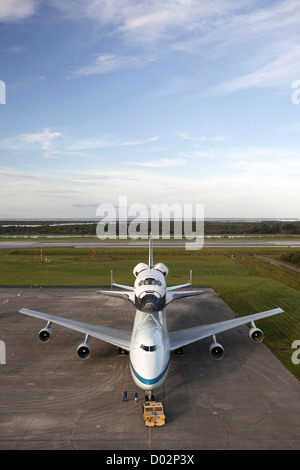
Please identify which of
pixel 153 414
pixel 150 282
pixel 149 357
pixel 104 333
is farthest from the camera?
pixel 104 333

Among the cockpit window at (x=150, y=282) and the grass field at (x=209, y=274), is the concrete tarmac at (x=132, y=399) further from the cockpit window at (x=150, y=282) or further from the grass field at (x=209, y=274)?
the cockpit window at (x=150, y=282)

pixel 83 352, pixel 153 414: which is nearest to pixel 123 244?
pixel 83 352

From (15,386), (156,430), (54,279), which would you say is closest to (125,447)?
(156,430)

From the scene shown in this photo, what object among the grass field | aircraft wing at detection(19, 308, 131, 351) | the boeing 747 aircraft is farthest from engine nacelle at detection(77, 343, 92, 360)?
the grass field

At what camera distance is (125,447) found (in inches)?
637

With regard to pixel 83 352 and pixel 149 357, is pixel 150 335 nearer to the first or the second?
pixel 149 357

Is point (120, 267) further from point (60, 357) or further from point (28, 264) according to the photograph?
point (60, 357)

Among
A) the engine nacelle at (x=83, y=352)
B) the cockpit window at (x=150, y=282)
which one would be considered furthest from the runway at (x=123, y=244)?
the cockpit window at (x=150, y=282)

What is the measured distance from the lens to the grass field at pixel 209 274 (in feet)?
120

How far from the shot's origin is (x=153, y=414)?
18.2 m

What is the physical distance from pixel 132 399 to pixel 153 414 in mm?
3050

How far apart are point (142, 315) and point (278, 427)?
10407 mm

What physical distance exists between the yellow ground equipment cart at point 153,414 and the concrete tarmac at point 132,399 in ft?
1.17

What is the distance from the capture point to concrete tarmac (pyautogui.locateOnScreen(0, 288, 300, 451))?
16.9m
